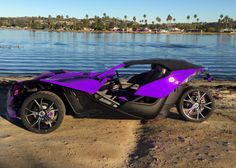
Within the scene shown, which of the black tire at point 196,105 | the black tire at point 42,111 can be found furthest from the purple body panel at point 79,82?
the black tire at point 196,105

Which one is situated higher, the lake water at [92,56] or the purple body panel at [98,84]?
the purple body panel at [98,84]

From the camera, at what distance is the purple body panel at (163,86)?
6852 mm

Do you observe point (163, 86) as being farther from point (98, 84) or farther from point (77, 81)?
point (77, 81)

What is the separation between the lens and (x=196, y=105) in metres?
7.29

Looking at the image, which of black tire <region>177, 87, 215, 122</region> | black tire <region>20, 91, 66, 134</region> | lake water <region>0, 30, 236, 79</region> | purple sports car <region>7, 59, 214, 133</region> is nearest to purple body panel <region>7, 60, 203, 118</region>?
purple sports car <region>7, 59, 214, 133</region>

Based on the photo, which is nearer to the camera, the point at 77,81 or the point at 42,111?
the point at 42,111

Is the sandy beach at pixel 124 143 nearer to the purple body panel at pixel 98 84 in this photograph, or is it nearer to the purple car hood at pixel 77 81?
the purple body panel at pixel 98 84

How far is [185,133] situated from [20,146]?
2.87 meters

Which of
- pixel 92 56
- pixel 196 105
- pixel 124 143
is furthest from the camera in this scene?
pixel 92 56

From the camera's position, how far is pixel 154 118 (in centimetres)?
698

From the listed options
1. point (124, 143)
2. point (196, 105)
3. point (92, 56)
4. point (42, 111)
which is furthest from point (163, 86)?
point (92, 56)

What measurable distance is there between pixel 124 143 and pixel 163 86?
1.49m

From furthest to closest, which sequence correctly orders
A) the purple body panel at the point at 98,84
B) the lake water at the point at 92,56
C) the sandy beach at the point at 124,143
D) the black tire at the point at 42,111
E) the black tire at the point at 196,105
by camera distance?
the lake water at the point at 92,56 → the black tire at the point at 196,105 → the purple body panel at the point at 98,84 → the black tire at the point at 42,111 → the sandy beach at the point at 124,143

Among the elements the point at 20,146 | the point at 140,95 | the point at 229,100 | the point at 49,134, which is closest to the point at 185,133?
the point at 140,95
